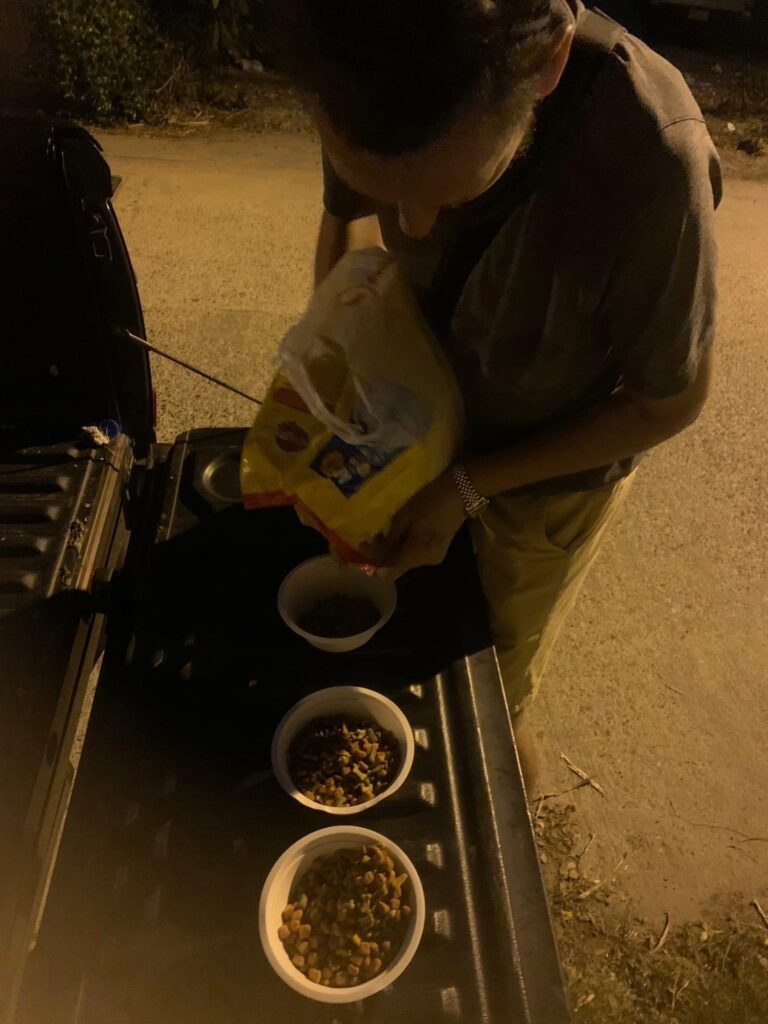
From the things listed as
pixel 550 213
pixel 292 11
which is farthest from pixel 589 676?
pixel 292 11

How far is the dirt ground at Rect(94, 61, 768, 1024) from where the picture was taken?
1.55 metres

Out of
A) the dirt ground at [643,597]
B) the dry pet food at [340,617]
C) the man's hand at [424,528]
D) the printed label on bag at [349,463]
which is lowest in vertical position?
the dirt ground at [643,597]

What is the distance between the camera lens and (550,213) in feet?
2.49

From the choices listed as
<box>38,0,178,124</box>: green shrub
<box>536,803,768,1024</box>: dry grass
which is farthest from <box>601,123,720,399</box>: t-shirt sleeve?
<box>38,0,178,124</box>: green shrub

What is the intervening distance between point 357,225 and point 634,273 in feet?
1.50

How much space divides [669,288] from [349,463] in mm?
387

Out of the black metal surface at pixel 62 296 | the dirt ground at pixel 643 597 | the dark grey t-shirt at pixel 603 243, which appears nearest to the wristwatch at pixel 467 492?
the dark grey t-shirt at pixel 603 243

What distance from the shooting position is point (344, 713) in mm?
1027

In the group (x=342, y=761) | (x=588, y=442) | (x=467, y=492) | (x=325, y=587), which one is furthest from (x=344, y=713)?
(x=588, y=442)

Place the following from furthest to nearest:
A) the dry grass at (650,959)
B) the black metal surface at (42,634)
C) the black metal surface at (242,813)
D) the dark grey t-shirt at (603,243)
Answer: the dry grass at (650,959) < the black metal surface at (42,634) < the black metal surface at (242,813) < the dark grey t-shirt at (603,243)

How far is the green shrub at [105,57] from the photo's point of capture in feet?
10.3

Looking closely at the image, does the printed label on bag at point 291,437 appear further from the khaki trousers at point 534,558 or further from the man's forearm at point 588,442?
the khaki trousers at point 534,558

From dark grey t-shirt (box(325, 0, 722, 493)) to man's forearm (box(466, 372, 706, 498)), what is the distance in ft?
0.15

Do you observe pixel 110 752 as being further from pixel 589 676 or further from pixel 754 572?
pixel 754 572
